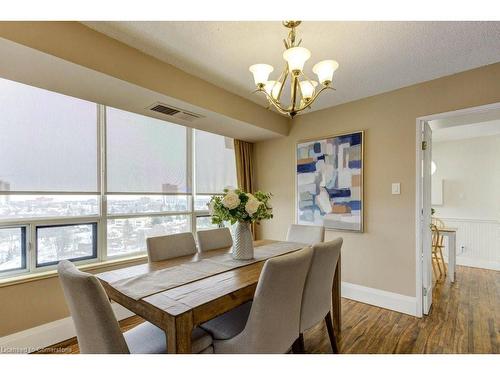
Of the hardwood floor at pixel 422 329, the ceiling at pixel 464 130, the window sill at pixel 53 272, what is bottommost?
the hardwood floor at pixel 422 329

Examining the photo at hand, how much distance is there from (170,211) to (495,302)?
12.7ft

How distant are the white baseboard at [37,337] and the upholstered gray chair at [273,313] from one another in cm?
152

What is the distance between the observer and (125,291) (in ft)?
4.15

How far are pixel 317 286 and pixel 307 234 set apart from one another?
0.98m

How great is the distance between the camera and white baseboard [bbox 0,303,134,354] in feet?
6.03

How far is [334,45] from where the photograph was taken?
1851 mm

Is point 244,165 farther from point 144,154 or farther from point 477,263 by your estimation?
point 477,263

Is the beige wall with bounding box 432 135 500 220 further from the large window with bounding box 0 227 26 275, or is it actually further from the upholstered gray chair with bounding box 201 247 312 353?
the large window with bounding box 0 227 26 275

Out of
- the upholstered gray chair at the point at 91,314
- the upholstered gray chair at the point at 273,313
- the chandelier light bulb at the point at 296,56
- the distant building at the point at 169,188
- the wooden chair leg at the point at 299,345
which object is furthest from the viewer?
the distant building at the point at 169,188

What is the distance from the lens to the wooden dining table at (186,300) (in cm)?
104

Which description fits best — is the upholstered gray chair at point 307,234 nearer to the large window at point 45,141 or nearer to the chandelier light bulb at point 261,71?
the chandelier light bulb at point 261,71

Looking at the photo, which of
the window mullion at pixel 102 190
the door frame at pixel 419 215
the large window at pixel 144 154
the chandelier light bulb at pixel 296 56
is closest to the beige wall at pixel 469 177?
the door frame at pixel 419 215

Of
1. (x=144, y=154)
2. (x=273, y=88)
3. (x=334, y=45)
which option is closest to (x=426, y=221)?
(x=334, y=45)

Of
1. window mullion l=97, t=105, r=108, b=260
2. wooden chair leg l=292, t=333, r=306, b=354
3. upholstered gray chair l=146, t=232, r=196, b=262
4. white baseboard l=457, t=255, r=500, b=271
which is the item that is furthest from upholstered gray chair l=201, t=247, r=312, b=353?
white baseboard l=457, t=255, r=500, b=271
